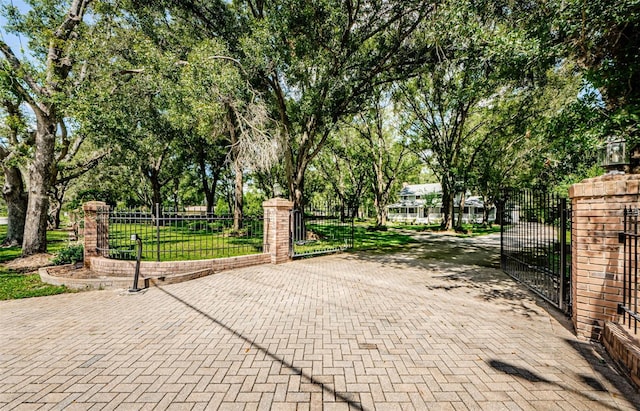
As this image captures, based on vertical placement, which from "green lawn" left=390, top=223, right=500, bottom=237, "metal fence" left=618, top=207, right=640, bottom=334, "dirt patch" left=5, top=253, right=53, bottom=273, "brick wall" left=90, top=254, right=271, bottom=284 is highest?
"metal fence" left=618, top=207, right=640, bottom=334

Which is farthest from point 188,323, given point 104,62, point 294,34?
point 104,62

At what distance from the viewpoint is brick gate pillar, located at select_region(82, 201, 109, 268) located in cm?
784

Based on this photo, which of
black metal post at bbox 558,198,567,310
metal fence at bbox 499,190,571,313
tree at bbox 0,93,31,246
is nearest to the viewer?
black metal post at bbox 558,198,567,310

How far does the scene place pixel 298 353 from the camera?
348cm

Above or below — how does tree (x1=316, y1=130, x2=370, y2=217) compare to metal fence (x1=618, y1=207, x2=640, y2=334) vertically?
above

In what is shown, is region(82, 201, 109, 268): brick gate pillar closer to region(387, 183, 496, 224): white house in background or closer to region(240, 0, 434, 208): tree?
region(240, 0, 434, 208): tree

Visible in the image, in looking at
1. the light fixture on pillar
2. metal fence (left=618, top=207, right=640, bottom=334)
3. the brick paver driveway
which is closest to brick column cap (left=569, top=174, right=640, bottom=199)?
metal fence (left=618, top=207, right=640, bottom=334)

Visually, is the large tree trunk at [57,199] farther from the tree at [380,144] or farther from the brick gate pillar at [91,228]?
the tree at [380,144]

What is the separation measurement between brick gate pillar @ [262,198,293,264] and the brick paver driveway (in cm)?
284

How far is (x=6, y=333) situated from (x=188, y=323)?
254cm

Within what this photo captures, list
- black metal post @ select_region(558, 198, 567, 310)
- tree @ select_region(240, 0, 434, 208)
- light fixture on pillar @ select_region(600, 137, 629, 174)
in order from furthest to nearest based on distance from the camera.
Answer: tree @ select_region(240, 0, 434, 208) < black metal post @ select_region(558, 198, 567, 310) < light fixture on pillar @ select_region(600, 137, 629, 174)

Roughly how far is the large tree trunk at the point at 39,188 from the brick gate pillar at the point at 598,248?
14.4 m

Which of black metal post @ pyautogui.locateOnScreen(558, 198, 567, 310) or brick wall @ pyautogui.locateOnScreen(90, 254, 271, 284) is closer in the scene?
black metal post @ pyautogui.locateOnScreen(558, 198, 567, 310)

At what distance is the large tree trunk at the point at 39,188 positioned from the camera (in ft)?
31.7
